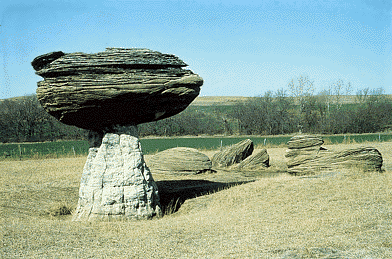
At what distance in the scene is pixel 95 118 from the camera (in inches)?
423

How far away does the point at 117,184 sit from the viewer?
10.4 metres

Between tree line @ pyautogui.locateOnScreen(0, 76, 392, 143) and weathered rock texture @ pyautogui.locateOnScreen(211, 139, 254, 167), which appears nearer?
weathered rock texture @ pyautogui.locateOnScreen(211, 139, 254, 167)

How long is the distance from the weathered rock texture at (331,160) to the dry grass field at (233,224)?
810 millimetres

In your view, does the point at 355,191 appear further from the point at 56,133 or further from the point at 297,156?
the point at 56,133

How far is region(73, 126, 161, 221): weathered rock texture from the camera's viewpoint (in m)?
10.3

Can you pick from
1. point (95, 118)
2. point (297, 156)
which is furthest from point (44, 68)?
point (297, 156)

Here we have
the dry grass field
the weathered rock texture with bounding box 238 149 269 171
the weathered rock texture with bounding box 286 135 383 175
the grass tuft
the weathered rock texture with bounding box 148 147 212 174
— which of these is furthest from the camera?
the weathered rock texture with bounding box 238 149 269 171

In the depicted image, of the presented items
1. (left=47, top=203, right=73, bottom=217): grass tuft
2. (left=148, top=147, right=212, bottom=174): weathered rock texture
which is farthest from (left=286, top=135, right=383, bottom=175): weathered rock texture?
(left=47, top=203, right=73, bottom=217): grass tuft

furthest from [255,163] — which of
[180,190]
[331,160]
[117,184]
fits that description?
[117,184]

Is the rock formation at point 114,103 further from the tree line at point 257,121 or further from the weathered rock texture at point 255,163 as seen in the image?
the tree line at point 257,121

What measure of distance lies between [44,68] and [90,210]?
4.56 m

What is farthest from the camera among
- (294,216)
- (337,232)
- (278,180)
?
(278,180)

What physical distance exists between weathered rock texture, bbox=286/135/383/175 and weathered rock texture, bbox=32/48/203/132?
6857 mm

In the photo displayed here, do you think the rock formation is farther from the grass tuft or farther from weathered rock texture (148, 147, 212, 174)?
weathered rock texture (148, 147, 212, 174)
